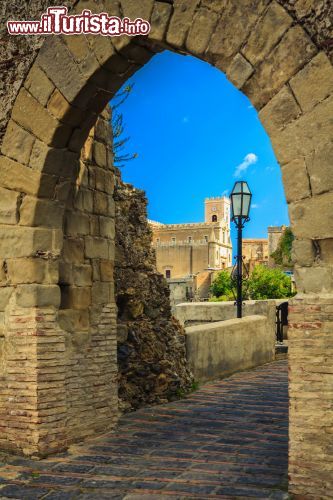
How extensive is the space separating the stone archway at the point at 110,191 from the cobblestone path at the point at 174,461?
1.06 ft

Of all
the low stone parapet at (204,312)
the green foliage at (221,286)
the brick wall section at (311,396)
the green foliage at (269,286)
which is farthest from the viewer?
the green foliage at (221,286)

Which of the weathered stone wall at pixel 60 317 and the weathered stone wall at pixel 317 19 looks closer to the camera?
the weathered stone wall at pixel 317 19

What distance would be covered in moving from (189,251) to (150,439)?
65.4 metres

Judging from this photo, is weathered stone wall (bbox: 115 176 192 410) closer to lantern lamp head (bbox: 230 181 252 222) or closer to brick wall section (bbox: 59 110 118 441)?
brick wall section (bbox: 59 110 118 441)

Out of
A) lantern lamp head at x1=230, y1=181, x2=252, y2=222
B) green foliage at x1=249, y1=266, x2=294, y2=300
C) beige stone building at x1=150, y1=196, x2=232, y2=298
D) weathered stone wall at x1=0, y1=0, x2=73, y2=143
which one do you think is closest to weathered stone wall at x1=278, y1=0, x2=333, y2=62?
weathered stone wall at x1=0, y1=0, x2=73, y2=143

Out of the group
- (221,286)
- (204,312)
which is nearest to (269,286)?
(221,286)

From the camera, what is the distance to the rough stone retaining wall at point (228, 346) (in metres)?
8.21

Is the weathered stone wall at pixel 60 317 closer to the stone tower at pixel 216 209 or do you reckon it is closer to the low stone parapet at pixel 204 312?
the low stone parapet at pixel 204 312

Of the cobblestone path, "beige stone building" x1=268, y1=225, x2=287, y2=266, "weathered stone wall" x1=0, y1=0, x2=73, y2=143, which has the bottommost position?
the cobblestone path

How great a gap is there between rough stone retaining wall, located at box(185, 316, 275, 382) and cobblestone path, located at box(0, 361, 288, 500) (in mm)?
1396

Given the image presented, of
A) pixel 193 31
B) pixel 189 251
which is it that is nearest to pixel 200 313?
pixel 193 31

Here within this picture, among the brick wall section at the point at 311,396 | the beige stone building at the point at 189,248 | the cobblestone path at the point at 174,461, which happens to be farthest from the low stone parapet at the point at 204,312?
the beige stone building at the point at 189,248

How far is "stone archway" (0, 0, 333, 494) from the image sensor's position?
3.65 metres

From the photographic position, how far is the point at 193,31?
4242mm
